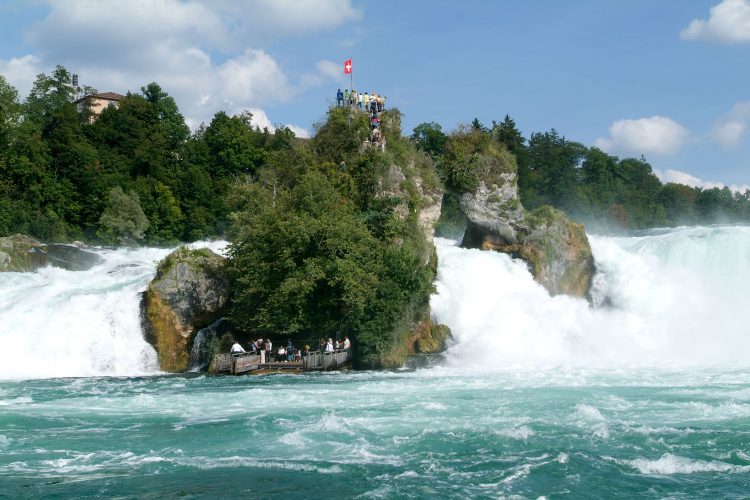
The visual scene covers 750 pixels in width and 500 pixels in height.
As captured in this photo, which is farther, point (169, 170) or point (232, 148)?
point (232, 148)

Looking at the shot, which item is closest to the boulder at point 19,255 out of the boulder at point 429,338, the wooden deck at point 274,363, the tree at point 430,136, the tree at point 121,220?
the tree at point 121,220

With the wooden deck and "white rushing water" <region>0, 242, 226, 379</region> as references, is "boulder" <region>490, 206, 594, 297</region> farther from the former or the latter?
"white rushing water" <region>0, 242, 226, 379</region>

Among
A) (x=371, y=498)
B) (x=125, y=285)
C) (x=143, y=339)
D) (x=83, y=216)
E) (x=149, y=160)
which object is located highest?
(x=149, y=160)

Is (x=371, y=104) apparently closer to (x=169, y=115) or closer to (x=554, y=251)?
(x=554, y=251)

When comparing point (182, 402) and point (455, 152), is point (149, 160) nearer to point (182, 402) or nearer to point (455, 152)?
point (455, 152)

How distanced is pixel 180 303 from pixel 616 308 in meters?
18.1

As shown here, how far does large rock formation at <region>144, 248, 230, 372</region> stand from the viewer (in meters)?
28.6

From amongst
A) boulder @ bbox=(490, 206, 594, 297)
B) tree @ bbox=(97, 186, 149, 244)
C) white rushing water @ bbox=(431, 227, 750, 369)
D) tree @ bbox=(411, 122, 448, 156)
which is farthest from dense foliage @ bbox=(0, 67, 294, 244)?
white rushing water @ bbox=(431, 227, 750, 369)

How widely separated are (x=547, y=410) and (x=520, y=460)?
459 cm

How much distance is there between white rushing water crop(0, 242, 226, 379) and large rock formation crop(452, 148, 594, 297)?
15.1 m

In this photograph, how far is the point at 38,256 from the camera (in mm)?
36594

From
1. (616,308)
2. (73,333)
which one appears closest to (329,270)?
(73,333)

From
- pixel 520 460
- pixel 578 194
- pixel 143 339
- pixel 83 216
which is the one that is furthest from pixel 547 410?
pixel 578 194

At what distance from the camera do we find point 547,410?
61.6 feet
